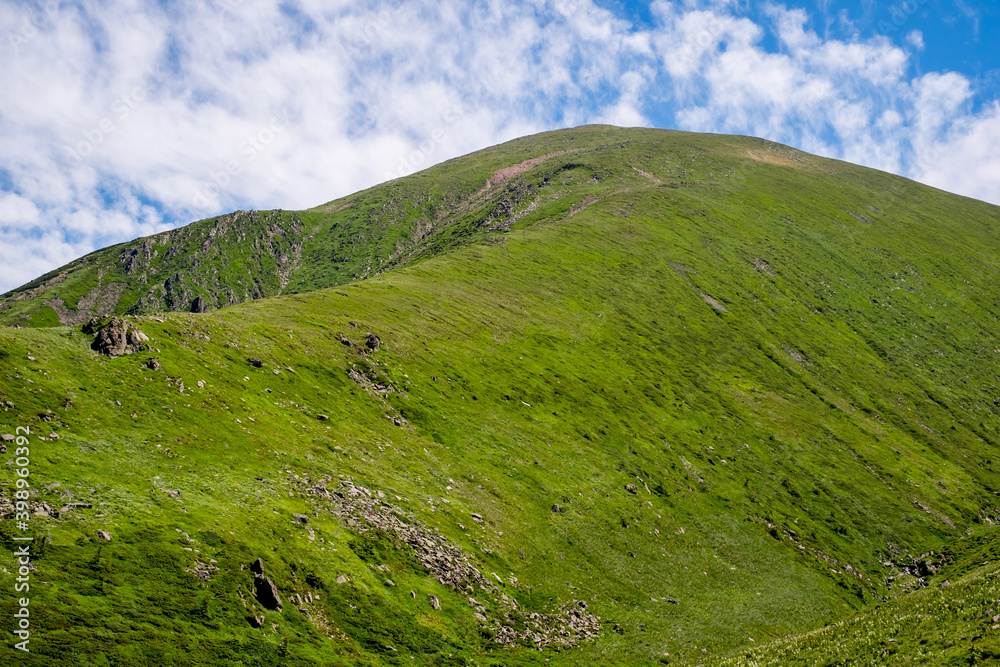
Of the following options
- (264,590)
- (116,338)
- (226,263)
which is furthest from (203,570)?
(226,263)

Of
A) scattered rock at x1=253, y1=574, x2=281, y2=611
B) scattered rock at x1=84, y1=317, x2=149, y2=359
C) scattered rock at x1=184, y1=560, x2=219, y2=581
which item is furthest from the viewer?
scattered rock at x1=84, y1=317, x2=149, y2=359

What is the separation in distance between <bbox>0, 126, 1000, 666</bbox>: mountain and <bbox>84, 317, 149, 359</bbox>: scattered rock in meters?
0.25

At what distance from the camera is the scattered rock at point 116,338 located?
37.9 m

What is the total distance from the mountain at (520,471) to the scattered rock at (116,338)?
0.25 m

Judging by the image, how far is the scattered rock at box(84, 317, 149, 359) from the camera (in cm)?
3791

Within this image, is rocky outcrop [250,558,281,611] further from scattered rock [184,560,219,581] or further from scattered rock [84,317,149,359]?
scattered rock [84,317,149,359]

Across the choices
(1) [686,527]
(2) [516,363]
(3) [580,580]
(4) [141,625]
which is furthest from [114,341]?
(1) [686,527]

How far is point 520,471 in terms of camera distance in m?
Answer: 52.8

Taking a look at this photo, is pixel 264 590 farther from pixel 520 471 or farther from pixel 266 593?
pixel 520 471

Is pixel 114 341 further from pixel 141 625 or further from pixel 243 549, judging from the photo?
pixel 141 625

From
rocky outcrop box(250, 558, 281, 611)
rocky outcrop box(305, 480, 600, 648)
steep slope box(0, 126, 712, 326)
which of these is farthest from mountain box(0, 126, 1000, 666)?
steep slope box(0, 126, 712, 326)

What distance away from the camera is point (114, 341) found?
126 feet

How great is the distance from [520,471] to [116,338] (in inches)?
1355

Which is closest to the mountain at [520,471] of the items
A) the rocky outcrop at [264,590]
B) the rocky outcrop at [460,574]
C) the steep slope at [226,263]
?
the rocky outcrop at [264,590]
